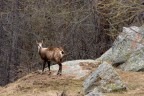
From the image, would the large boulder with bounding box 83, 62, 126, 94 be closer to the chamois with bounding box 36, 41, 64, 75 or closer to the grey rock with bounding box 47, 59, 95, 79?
the grey rock with bounding box 47, 59, 95, 79

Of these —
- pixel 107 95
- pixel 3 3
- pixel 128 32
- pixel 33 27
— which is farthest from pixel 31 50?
pixel 107 95

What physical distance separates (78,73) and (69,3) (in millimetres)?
11642

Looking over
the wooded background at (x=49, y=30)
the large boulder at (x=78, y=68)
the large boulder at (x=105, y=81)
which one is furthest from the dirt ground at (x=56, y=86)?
the wooded background at (x=49, y=30)

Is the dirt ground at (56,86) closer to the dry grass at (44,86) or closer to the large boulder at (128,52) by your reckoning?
the dry grass at (44,86)

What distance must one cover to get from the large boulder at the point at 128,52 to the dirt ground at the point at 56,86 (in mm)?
505

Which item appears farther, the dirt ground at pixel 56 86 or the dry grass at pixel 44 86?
the dry grass at pixel 44 86

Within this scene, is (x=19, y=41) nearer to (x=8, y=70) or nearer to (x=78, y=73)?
(x=8, y=70)

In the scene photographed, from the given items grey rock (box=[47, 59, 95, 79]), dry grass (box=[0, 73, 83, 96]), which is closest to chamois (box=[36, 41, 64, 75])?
grey rock (box=[47, 59, 95, 79])

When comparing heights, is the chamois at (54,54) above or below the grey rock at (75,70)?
above

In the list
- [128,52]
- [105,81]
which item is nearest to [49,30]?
[128,52]

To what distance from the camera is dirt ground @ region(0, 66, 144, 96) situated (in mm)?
11844

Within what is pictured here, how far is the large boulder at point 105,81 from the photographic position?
37.3ft

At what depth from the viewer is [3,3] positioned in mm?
30453

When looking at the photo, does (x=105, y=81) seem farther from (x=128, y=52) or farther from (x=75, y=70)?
(x=128, y=52)
